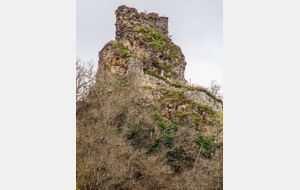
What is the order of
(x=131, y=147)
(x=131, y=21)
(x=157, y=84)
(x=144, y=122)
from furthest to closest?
(x=131, y=21) < (x=157, y=84) < (x=144, y=122) < (x=131, y=147)

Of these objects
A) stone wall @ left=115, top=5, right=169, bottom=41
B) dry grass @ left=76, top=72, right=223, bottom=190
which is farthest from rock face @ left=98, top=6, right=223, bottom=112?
dry grass @ left=76, top=72, right=223, bottom=190

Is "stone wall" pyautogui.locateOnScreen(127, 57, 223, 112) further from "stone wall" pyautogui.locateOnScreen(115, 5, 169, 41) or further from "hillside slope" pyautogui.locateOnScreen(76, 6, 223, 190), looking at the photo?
"stone wall" pyautogui.locateOnScreen(115, 5, 169, 41)

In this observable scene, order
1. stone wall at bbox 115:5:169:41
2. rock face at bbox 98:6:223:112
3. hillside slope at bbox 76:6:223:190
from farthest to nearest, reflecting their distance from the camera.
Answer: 1. stone wall at bbox 115:5:169:41
2. rock face at bbox 98:6:223:112
3. hillside slope at bbox 76:6:223:190

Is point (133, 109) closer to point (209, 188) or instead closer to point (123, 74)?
point (123, 74)

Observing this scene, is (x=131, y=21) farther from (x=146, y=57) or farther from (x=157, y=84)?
(x=157, y=84)

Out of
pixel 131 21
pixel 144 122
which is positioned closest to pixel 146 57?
pixel 131 21

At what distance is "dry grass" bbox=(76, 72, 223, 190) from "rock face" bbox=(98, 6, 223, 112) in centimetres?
216

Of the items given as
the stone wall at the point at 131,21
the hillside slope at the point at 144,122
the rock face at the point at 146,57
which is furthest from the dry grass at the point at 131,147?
the stone wall at the point at 131,21

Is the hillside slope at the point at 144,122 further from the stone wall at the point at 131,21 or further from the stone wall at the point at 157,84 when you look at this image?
the stone wall at the point at 131,21

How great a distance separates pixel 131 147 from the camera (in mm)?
16312

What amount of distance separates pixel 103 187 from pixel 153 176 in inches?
173

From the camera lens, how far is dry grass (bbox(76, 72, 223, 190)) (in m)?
12.6

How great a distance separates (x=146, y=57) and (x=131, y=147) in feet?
40.4

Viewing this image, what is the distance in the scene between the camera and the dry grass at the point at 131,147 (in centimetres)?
1255
